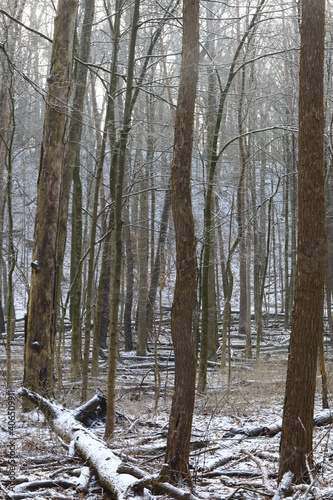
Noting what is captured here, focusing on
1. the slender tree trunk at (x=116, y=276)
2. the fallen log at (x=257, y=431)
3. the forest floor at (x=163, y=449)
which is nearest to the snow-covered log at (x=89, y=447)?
the forest floor at (x=163, y=449)

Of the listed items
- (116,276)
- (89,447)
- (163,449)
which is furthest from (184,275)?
(116,276)

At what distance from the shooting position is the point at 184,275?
465cm

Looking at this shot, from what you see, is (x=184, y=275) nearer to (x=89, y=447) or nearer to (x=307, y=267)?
(x=307, y=267)

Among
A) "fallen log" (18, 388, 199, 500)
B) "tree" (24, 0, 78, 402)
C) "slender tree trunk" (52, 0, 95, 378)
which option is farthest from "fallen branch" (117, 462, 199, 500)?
"slender tree trunk" (52, 0, 95, 378)

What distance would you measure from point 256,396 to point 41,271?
491cm

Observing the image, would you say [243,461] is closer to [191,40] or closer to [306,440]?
[306,440]

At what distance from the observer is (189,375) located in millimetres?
4617

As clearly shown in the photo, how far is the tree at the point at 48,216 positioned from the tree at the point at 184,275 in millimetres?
3289

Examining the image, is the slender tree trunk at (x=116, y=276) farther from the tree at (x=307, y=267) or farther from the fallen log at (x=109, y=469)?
the tree at (x=307, y=267)

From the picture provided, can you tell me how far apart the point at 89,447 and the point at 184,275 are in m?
2.00

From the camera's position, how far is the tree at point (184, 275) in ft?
14.8

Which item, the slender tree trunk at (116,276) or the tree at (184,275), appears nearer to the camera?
the tree at (184,275)

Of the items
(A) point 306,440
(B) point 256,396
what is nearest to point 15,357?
(B) point 256,396

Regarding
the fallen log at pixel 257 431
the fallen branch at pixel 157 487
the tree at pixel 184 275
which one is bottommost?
the fallen log at pixel 257 431
